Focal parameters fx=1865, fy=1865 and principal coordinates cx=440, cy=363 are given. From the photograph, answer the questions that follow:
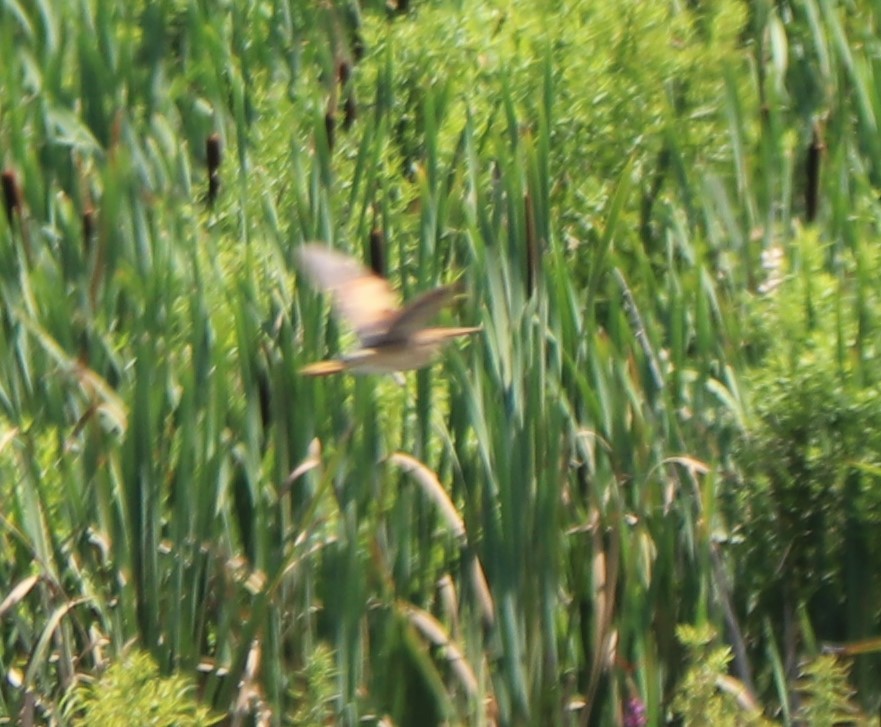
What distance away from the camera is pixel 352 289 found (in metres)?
2.64

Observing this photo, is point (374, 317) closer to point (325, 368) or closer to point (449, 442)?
point (325, 368)

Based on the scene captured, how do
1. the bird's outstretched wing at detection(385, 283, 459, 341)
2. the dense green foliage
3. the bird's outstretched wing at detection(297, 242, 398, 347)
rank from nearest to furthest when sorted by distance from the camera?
the bird's outstretched wing at detection(385, 283, 459, 341) → the bird's outstretched wing at detection(297, 242, 398, 347) → the dense green foliage

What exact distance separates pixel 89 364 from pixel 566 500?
2.55ft

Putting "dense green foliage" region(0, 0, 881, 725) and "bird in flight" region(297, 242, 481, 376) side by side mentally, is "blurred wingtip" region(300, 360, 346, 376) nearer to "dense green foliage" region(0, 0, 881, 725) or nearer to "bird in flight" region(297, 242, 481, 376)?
"bird in flight" region(297, 242, 481, 376)

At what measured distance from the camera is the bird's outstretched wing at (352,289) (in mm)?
2568

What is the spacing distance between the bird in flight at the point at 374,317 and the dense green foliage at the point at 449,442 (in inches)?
3.1

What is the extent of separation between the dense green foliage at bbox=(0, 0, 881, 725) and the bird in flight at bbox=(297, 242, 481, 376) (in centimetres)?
8

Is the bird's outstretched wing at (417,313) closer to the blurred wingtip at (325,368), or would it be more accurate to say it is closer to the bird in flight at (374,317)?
the bird in flight at (374,317)

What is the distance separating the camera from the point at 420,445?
2807mm

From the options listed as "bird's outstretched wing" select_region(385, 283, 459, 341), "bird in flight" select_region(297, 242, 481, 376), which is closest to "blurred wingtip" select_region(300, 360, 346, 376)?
"bird in flight" select_region(297, 242, 481, 376)

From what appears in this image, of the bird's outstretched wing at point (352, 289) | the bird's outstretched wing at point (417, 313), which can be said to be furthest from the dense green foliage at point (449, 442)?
the bird's outstretched wing at point (417, 313)

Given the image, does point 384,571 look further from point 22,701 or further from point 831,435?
point 831,435

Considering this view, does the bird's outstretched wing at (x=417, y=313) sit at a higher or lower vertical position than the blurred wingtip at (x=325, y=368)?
higher

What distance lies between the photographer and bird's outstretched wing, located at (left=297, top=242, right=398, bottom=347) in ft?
8.43
